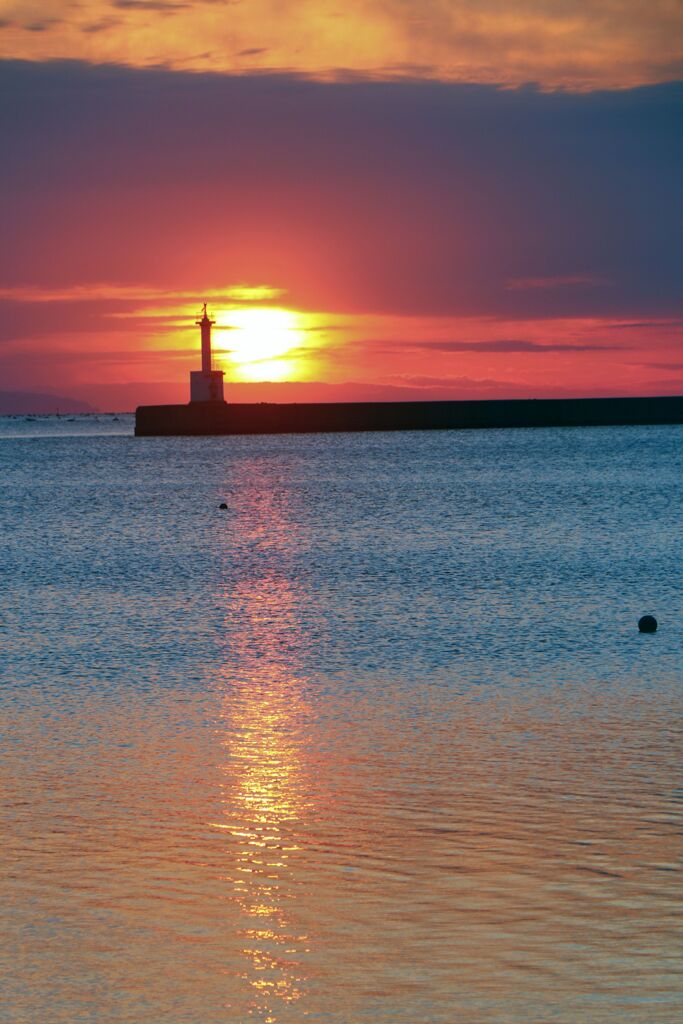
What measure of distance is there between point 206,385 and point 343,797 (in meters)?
113

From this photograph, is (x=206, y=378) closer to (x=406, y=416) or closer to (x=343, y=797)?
(x=406, y=416)

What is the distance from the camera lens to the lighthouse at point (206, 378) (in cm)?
11312

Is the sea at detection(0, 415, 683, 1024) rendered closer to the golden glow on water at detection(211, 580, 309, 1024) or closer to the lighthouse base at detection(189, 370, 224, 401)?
the golden glow on water at detection(211, 580, 309, 1024)

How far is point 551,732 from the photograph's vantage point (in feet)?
35.9

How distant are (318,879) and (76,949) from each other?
153 centimetres

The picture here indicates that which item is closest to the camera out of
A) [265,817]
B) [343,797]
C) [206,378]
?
[265,817]

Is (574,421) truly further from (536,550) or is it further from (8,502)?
(536,550)

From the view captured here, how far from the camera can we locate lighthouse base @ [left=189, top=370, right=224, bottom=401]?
118875 mm

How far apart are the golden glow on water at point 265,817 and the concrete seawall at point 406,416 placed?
122953 mm

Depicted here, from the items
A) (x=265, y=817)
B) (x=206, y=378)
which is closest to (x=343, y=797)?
(x=265, y=817)

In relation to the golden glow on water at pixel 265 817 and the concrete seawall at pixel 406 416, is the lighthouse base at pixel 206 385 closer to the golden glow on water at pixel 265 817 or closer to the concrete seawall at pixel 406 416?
the concrete seawall at pixel 406 416

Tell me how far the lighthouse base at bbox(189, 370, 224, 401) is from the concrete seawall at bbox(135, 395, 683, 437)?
1019 centimetres

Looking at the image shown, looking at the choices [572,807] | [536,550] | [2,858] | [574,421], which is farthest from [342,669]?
[574,421]

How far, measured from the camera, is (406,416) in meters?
150
